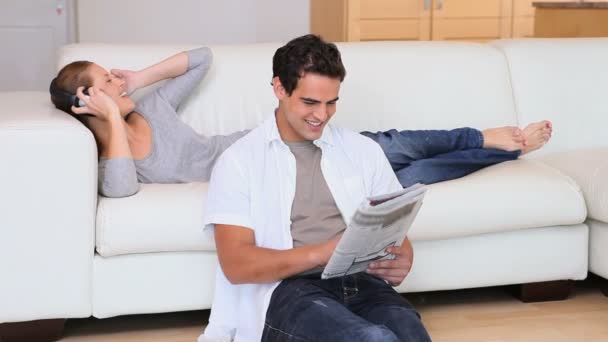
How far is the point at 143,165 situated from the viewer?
9.82ft

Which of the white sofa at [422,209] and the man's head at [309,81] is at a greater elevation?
the man's head at [309,81]

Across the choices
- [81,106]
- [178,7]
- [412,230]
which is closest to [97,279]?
[81,106]

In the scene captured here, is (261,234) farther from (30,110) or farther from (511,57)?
(511,57)

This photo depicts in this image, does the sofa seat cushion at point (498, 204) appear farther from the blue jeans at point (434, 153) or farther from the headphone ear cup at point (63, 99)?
the headphone ear cup at point (63, 99)

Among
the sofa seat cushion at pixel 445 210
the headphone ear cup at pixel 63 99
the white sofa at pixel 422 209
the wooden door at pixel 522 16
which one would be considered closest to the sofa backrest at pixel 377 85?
the white sofa at pixel 422 209

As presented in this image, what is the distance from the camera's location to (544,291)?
3.18 metres

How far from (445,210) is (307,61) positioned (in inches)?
33.3

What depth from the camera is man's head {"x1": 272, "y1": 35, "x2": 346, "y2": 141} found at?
2.24 metres

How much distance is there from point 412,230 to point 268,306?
75 centimetres

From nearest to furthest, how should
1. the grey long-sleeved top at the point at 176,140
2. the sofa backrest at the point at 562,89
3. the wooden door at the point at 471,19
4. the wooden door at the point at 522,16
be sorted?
the grey long-sleeved top at the point at 176,140, the sofa backrest at the point at 562,89, the wooden door at the point at 471,19, the wooden door at the point at 522,16

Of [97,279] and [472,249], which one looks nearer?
[97,279]

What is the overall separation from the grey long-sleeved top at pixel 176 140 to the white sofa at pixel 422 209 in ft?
0.33

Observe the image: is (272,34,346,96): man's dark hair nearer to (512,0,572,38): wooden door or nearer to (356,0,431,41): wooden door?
(356,0,431,41): wooden door

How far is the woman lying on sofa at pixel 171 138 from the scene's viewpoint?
2854mm
